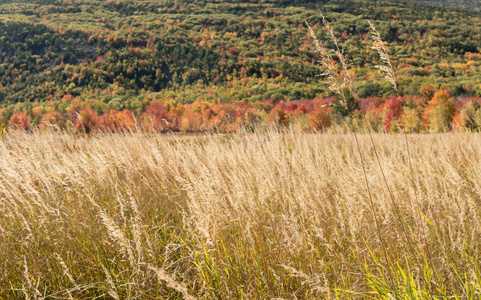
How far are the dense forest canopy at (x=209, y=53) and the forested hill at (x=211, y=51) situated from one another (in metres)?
0.38

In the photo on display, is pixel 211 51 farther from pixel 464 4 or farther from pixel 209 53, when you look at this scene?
pixel 464 4

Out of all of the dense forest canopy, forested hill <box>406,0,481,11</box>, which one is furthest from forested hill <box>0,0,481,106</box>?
forested hill <box>406,0,481,11</box>

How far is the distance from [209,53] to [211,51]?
7.15 ft

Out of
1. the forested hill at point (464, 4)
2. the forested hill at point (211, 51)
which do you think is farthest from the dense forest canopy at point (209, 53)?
the forested hill at point (464, 4)

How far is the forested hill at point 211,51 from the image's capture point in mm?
65500

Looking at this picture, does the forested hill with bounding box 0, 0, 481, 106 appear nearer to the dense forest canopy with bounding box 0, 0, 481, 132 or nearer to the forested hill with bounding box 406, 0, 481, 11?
the dense forest canopy with bounding box 0, 0, 481, 132

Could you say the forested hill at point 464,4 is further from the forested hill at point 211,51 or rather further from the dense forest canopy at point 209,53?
the dense forest canopy at point 209,53

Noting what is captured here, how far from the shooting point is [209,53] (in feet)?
300

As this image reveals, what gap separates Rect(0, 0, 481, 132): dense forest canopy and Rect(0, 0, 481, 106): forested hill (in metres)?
0.38

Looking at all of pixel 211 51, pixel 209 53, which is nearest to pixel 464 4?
pixel 211 51

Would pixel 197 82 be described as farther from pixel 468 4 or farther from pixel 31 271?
pixel 468 4

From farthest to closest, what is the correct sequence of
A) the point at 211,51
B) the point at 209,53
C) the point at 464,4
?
the point at 464,4
the point at 211,51
the point at 209,53

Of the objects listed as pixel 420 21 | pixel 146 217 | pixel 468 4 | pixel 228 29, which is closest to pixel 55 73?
pixel 228 29

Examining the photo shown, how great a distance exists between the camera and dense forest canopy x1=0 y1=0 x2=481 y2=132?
62.4m
